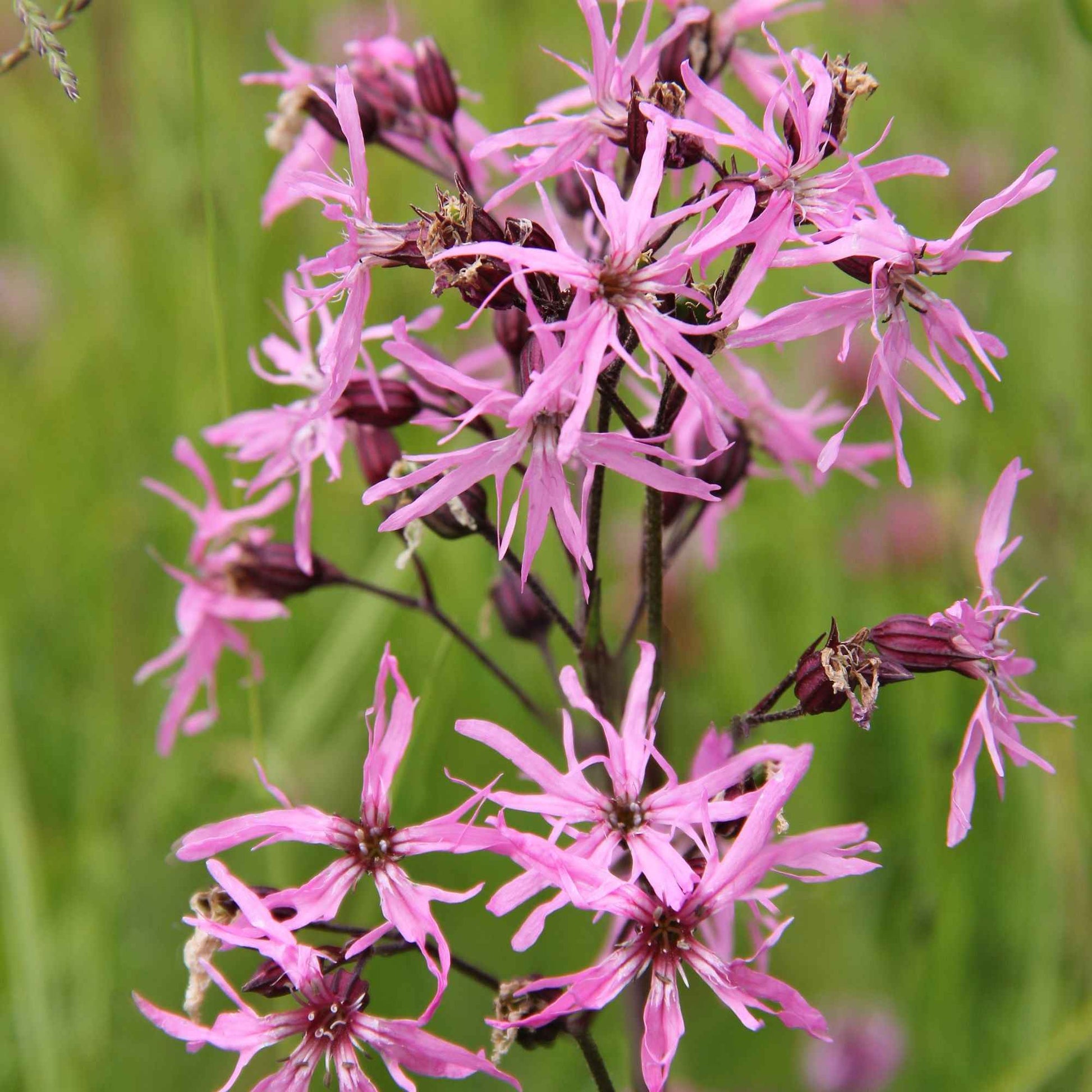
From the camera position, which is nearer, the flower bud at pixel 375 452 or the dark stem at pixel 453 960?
the dark stem at pixel 453 960

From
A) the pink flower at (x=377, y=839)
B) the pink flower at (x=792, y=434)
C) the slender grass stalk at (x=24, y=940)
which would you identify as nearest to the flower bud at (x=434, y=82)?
the pink flower at (x=792, y=434)

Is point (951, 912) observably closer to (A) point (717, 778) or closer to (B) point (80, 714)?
(A) point (717, 778)

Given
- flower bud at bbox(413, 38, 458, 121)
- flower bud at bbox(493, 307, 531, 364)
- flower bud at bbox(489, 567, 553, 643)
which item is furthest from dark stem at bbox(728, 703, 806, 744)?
flower bud at bbox(413, 38, 458, 121)

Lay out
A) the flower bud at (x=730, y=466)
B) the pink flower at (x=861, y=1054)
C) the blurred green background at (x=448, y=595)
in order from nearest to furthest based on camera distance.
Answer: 1. the flower bud at (x=730, y=466)
2. the blurred green background at (x=448, y=595)
3. the pink flower at (x=861, y=1054)

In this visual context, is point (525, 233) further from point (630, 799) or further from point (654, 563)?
point (630, 799)

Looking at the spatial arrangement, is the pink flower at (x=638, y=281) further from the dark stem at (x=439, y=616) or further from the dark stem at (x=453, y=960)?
the dark stem at (x=453, y=960)

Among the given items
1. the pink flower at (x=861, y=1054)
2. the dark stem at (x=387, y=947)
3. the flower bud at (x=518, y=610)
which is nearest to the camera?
the dark stem at (x=387, y=947)

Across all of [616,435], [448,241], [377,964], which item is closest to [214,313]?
[448,241]
